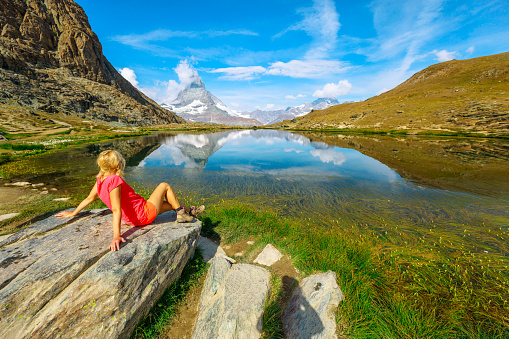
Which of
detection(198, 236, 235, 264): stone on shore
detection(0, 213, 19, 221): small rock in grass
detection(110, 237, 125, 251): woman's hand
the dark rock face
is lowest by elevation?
detection(198, 236, 235, 264): stone on shore

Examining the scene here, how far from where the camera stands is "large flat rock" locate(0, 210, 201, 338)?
10.5ft

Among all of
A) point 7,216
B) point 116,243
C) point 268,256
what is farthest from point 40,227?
point 268,256

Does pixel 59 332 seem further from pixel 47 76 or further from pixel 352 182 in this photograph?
pixel 47 76

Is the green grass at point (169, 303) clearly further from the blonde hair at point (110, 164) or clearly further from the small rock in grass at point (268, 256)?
the blonde hair at point (110, 164)

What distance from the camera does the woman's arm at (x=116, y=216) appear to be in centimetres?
470

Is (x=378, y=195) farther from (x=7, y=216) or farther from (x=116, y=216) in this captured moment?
(x=7, y=216)

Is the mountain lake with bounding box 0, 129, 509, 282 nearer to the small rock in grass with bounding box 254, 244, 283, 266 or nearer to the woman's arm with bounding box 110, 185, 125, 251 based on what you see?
the small rock in grass with bounding box 254, 244, 283, 266

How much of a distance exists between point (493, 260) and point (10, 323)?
12840 millimetres

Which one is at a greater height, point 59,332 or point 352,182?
point 59,332

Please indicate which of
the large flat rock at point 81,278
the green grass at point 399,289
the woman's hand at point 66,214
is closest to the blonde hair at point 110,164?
the large flat rock at point 81,278

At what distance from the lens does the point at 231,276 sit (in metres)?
5.22

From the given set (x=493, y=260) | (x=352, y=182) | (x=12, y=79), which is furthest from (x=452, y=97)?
(x=12, y=79)

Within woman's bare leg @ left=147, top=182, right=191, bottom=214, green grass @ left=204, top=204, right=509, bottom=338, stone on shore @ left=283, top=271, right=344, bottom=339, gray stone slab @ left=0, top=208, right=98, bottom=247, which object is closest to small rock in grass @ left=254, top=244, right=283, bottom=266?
green grass @ left=204, top=204, right=509, bottom=338

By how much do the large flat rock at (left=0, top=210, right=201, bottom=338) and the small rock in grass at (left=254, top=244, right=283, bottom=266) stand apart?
2504 millimetres
